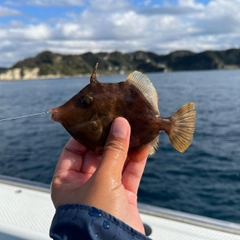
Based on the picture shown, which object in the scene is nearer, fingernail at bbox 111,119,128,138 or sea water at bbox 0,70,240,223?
fingernail at bbox 111,119,128,138

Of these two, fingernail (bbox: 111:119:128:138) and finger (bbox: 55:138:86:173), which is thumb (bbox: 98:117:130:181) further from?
finger (bbox: 55:138:86:173)

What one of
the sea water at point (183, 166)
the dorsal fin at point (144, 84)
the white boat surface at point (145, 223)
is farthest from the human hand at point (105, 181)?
the sea water at point (183, 166)

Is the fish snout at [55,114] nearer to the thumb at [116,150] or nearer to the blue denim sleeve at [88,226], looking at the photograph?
the thumb at [116,150]

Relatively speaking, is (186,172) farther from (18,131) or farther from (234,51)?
(234,51)

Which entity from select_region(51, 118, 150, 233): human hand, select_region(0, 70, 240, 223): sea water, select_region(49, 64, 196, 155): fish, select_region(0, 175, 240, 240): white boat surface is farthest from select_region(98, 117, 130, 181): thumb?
select_region(0, 70, 240, 223): sea water

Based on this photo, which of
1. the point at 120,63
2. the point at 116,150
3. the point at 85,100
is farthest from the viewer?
the point at 120,63

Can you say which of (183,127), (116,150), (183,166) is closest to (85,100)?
(116,150)

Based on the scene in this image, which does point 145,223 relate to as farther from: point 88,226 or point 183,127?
point 88,226
